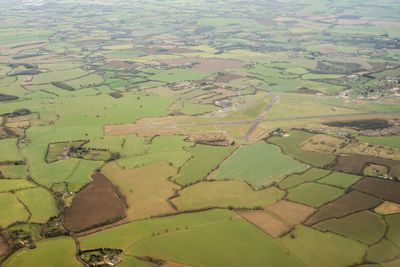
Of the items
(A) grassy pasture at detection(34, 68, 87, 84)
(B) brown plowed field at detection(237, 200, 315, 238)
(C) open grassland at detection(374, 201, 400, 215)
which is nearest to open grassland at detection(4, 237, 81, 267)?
(B) brown plowed field at detection(237, 200, 315, 238)

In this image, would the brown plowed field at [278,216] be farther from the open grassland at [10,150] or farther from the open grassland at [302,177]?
the open grassland at [10,150]

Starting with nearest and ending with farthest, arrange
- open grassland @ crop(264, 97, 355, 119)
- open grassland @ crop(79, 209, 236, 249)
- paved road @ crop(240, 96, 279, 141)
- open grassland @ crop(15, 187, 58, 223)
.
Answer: open grassland @ crop(79, 209, 236, 249), open grassland @ crop(15, 187, 58, 223), paved road @ crop(240, 96, 279, 141), open grassland @ crop(264, 97, 355, 119)

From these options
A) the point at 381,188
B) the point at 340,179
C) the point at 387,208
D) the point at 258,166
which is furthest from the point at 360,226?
the point at 258,166

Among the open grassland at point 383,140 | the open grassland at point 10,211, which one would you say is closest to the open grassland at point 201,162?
the open grassland at point 10,211

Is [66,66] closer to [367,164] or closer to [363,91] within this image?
[363,91]

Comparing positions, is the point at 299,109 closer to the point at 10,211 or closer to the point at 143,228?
the point at 143,228

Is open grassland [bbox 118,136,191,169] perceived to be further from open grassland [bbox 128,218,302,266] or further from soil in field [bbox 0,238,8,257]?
soil in field [bbox 0,238,8,257]
